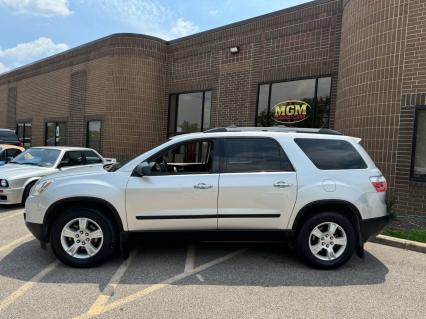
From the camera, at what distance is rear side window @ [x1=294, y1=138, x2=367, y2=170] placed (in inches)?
203

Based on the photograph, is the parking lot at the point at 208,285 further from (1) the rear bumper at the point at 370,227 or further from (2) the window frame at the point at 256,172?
(2) the window frame at the point at 256,172

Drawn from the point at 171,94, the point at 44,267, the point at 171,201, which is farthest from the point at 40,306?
the point at 171,94

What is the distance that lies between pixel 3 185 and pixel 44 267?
14.1 feet

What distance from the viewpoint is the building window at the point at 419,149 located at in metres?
8.23

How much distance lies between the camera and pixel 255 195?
16.2 ft

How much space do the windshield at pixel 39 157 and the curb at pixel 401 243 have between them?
24.0 feet

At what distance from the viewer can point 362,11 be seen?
9352 mm

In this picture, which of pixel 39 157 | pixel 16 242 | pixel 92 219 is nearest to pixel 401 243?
pixel 92 219

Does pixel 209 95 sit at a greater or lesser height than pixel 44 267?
greater

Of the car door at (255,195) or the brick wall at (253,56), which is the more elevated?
the brick wall at (253,56)

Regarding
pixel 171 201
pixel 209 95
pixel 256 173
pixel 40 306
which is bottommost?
pixel 40 306

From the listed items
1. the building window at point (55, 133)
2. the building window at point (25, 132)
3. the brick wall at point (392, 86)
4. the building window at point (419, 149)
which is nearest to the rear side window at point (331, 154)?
the brick wall at point (392, 86)

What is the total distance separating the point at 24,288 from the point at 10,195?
4.81 metres

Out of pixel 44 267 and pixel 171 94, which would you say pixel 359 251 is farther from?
pixel 171 94
